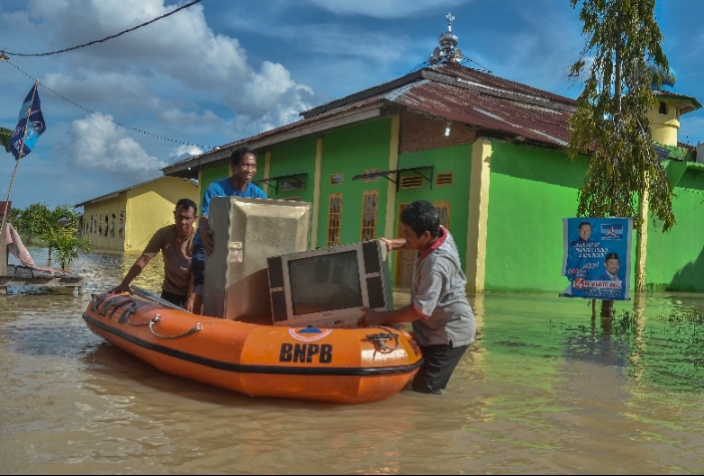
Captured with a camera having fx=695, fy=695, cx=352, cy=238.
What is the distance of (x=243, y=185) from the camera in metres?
5.73

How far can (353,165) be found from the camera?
54.4 ft

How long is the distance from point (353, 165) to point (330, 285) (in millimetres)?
11798

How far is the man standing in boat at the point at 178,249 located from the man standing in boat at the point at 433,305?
2.07 meters

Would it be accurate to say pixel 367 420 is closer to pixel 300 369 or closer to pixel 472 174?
pixel 300 369

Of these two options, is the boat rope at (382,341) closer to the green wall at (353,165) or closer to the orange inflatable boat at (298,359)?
the orange inflatable boat at (298,359)

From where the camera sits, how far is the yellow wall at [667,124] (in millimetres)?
18516

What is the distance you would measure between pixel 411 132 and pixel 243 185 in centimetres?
966

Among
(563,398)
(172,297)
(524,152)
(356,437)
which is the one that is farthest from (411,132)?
(356,437)

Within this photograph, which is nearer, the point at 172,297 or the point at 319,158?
the point at 172,297

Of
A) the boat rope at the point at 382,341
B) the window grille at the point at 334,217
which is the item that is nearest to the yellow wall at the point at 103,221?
the window grille at the point at 334,217

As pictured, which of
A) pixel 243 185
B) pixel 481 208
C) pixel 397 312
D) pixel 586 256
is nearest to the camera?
pixel 397 312

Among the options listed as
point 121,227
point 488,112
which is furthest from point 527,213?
point 121,227

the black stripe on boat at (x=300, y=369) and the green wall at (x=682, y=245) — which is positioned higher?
the green wall at (x=682, y=245)

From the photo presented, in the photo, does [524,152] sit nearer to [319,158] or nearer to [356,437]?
[319,158]
